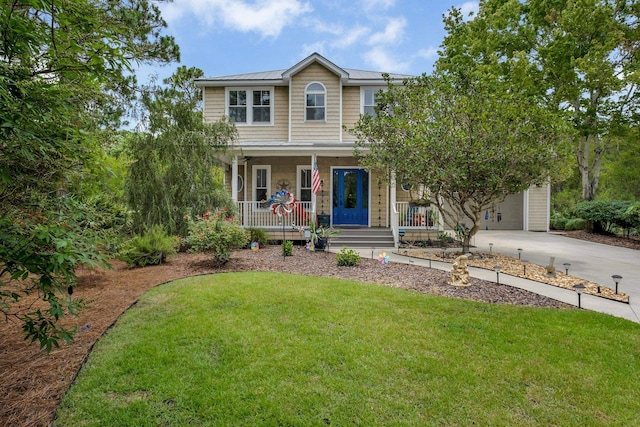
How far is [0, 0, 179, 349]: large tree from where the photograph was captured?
2.04 meters

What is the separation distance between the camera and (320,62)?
44.3ft

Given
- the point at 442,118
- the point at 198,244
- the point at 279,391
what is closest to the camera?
the point at 279,391

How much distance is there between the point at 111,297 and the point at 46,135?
424 cm

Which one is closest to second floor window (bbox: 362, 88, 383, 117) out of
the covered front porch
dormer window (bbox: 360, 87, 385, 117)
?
dormer window (bbox: 360, 87, 385, 117)

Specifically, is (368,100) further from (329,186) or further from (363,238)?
(363,238)

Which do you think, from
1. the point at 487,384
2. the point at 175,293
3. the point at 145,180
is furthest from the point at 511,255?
the point at 145,180

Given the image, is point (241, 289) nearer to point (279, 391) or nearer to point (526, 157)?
point (279, 391)

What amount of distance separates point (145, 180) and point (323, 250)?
18.1 feet

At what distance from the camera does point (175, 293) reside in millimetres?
5676

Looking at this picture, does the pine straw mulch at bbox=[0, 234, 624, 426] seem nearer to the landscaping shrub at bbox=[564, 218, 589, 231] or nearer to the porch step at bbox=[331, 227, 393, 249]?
the porch step at bbox=[331, 227, 393, 249]

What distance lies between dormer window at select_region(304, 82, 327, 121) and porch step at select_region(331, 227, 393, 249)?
482cm

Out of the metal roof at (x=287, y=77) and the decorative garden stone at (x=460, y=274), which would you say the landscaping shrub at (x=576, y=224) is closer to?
the metal roof at (x=287, y=77)

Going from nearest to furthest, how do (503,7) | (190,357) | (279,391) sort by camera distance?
(279,391), (190,357), (503,7)

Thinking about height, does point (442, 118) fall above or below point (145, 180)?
above
